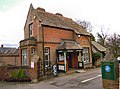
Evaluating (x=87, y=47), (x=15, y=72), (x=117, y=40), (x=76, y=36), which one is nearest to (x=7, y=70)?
(x=15, y=72)

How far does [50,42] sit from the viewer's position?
19969 millimetres

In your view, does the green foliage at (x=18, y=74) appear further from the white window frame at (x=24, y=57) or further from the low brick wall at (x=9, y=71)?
the white window frame at (x=24, y=57)

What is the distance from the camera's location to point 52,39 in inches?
803

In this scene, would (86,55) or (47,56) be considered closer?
(47,56)

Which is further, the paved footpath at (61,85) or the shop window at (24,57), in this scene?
the shop window at (24,57)

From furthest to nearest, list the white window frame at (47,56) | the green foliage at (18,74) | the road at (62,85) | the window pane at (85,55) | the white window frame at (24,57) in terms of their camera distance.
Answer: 1. the window pane at (85,55)
2. the white window frame at (24,57)
3. the white window frame at (47,56)
4. the green foliage at (18,74)
5. the road at (62,85)

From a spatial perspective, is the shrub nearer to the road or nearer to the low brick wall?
the low brick wall

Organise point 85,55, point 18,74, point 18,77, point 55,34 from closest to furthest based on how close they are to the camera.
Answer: point 18,77 < point 18,74 < point 55,34 < point 85,55

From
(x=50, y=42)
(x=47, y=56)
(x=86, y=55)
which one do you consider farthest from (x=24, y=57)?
(x=86, y=55)

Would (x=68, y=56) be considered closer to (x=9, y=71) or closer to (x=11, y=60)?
(x=9, y=71)

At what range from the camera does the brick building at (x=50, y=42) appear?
19.2m

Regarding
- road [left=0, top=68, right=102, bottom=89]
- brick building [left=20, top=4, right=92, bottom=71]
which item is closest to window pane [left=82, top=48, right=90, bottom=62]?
brick building [left=20, top=4, right=92, bottom=71]

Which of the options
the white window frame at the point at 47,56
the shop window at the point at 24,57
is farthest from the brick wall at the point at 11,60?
the white window frame at the point at 47,56

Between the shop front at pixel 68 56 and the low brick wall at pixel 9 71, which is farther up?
the shop front at pixel 68 56
